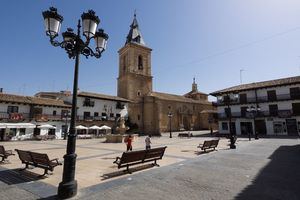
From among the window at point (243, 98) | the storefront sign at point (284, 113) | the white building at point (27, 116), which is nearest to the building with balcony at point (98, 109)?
the white building at point (27, 116)

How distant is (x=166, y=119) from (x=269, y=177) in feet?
131

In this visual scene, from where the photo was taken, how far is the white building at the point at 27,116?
26188 mm

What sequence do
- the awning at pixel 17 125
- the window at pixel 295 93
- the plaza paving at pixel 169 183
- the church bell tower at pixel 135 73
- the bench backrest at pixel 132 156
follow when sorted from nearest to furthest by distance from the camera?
the plaza paving at pixel 169 183 < the bench backrest at pixel 132 156 < the awning at pixel 17 125 < the window at pixel 295 93 < the church bell tower at pixel 135 73

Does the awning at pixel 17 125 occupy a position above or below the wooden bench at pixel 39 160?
above

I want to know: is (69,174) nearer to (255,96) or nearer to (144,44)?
(255,96)

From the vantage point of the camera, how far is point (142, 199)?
4.83 m

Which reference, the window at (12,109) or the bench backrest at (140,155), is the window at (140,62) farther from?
the bench backrest at (140,155)

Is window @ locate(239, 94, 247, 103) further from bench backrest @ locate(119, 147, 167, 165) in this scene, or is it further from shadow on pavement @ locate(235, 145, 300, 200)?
bench backrest @ locate(119, 147, 167, 165)

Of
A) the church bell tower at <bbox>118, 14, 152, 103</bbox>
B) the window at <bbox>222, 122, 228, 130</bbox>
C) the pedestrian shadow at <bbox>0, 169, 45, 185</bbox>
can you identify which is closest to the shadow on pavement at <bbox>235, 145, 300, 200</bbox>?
the pedestrian shadow at <bbox>0, 169, 45, 185</bbox>

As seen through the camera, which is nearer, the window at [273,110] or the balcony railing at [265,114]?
the balcony railing at [265,114]

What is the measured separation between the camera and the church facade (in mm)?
44312

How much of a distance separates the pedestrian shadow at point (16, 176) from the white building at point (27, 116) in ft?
68.9

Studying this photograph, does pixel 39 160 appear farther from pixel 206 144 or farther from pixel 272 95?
pixel 272 95

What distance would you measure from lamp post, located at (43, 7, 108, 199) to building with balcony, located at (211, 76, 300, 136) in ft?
75.8
